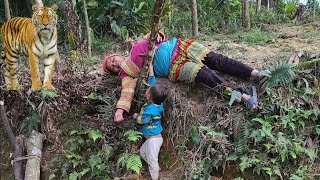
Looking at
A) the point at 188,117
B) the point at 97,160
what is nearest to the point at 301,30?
the point at 188,117

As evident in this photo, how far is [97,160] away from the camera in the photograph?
4.63 m

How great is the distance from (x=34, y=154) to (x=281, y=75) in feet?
10.4

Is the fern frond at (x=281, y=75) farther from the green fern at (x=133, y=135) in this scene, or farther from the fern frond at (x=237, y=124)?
the green fern at (x=133, y=135)

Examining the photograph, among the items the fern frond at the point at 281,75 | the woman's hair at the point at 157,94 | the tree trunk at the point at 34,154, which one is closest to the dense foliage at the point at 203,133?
the fern frond at the point at 281,75

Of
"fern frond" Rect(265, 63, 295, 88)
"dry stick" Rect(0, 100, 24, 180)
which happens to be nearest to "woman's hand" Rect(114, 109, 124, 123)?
"dry stick" Rect(0, 100, 24, 180)

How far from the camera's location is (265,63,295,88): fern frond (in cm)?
478

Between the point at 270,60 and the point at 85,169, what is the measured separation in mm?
2865

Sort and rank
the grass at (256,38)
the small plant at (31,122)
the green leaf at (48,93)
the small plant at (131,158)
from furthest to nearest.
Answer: the grass at (256,38) < the small plant at (31,122) < the green leaf at (48,93) < the small plant at (131,158)

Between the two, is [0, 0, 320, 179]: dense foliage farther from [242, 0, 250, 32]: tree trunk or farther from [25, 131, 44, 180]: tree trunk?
[242, 0, 250, 32]: tree trunk

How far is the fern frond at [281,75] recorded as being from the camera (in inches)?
188

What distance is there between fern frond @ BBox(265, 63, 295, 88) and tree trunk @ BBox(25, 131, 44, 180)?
2921mm

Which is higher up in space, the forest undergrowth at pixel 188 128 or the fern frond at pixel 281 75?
the fern frond at pixel 281 75

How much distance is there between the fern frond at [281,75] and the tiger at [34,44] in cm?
263

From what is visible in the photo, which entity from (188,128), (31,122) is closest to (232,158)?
(188,128)
